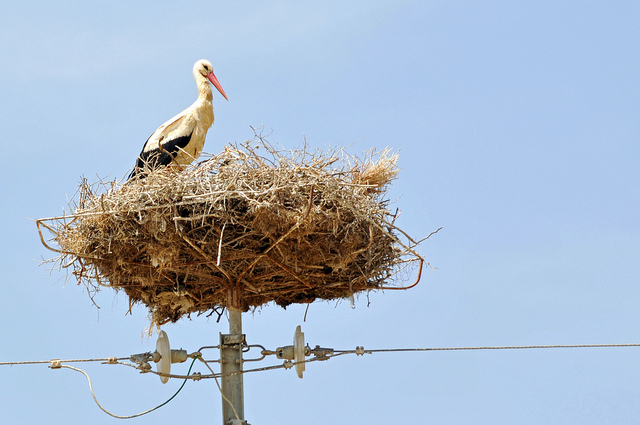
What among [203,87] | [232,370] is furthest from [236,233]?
[203,87]

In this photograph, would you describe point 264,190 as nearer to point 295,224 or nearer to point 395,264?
point 295,224

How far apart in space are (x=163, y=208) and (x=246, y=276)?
0.94 meters

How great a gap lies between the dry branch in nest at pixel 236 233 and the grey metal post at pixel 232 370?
0.23 metres

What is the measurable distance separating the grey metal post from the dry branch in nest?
230 millimetres

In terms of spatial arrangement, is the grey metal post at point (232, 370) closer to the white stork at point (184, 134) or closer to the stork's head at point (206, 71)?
the white stork at point (184, 134)

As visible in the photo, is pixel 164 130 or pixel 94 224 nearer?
pixel 94 224

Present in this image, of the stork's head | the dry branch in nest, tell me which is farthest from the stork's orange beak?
the dry branch in nest

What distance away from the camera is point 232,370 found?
7.88m

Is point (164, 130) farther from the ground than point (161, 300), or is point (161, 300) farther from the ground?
point (164, 130)

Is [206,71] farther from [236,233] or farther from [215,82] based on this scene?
[236,233]

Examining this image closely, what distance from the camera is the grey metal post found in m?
7.71

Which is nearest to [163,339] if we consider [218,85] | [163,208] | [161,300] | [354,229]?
[161,300]

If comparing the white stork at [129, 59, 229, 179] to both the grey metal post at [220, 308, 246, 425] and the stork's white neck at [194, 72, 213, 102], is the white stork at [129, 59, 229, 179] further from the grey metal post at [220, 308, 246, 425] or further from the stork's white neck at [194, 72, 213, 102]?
the grey metal post at [220, 308, 246, 425]

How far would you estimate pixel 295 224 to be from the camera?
7.09 metres
